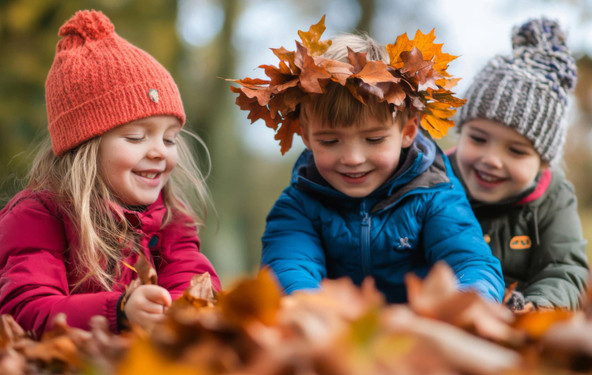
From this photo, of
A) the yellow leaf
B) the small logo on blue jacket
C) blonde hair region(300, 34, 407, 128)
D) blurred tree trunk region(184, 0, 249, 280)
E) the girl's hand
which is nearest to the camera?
the yellow leaf

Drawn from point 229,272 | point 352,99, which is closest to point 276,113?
point 352,99

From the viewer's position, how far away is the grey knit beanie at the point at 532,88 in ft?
9.59

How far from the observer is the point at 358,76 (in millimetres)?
2193

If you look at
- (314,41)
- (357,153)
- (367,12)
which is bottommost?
(357,153)

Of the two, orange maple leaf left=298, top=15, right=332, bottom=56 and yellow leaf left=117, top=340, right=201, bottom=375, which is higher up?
orange maple leaf left=298, top=15, right=332, bottom=56

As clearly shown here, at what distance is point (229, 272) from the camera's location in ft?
31.3

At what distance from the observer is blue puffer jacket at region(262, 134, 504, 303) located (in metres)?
2.33

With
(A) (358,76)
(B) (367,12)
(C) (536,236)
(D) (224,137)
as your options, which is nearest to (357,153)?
(A) (358,76)

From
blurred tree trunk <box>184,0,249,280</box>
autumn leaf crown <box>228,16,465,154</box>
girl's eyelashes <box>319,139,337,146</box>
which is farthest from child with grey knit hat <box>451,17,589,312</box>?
blurred tree trunk <box>184,0,249,280</box>

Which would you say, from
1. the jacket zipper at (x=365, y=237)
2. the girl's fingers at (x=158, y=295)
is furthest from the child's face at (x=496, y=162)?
the girl's fingers at (x=158, y=295)

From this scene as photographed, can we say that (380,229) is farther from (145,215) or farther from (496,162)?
(145,215)

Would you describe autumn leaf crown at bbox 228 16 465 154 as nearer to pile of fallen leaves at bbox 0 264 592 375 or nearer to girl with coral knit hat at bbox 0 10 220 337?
girl with coral knit hat at bbox 0 10 220 337

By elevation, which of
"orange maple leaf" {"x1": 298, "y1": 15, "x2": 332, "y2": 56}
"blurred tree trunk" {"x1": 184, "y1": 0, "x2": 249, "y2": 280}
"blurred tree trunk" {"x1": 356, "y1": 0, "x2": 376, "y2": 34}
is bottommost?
"blurred tree trunk" {"x1": 184, "y1": 0, "x2": 249, "y2": 280}

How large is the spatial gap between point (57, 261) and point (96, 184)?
13.6 inches
